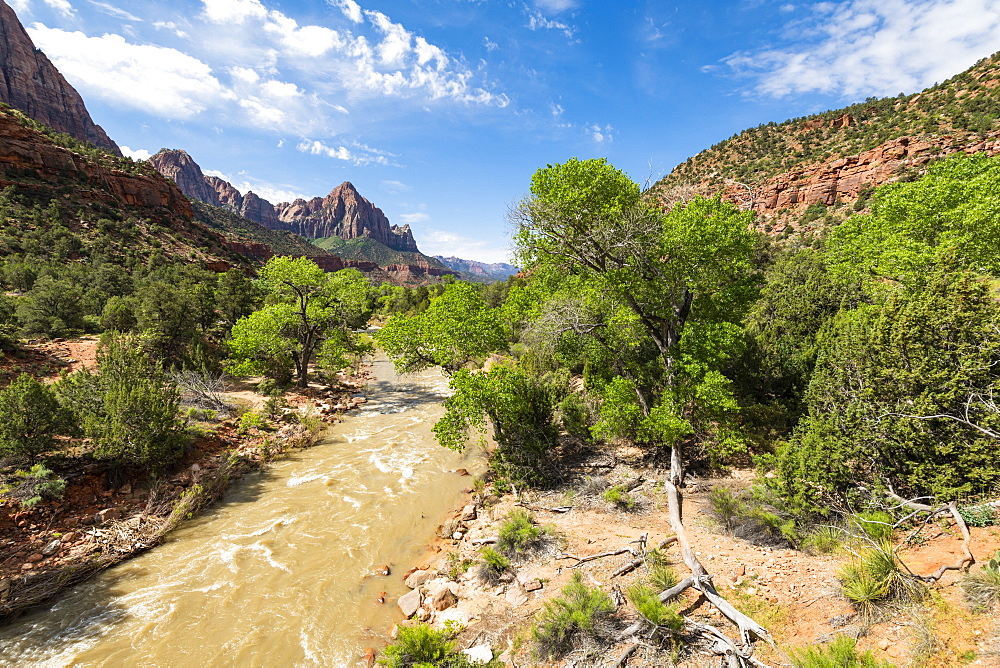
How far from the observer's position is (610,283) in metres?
10.2

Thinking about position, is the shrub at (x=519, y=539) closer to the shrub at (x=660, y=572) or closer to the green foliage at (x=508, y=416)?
the shrub at (x=660, y=572)

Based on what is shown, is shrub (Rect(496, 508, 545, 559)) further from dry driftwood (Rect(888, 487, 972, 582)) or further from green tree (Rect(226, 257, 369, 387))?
green tree (Rect(226, 257, 369, 387))

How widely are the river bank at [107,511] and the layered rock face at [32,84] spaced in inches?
6411

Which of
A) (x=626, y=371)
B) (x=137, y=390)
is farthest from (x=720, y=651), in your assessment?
(x=137, y=390)

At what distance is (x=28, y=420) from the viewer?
9.14 meters

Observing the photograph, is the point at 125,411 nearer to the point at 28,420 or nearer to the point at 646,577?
the point at 28,420

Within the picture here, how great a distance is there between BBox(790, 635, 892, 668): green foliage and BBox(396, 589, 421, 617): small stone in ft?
20.0

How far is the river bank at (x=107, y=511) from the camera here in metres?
7.30

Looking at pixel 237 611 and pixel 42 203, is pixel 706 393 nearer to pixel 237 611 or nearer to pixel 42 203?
pixel 237 611

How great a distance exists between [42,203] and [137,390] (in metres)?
67.2

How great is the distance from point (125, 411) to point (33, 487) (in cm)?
212

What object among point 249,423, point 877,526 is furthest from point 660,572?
point 249,423

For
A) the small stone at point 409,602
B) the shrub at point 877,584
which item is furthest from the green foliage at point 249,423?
the shrub at point 877,584

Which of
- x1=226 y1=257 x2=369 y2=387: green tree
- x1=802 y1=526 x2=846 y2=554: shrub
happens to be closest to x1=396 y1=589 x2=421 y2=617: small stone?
x1=802 y1=526 x2=846 y2=554: shrub
